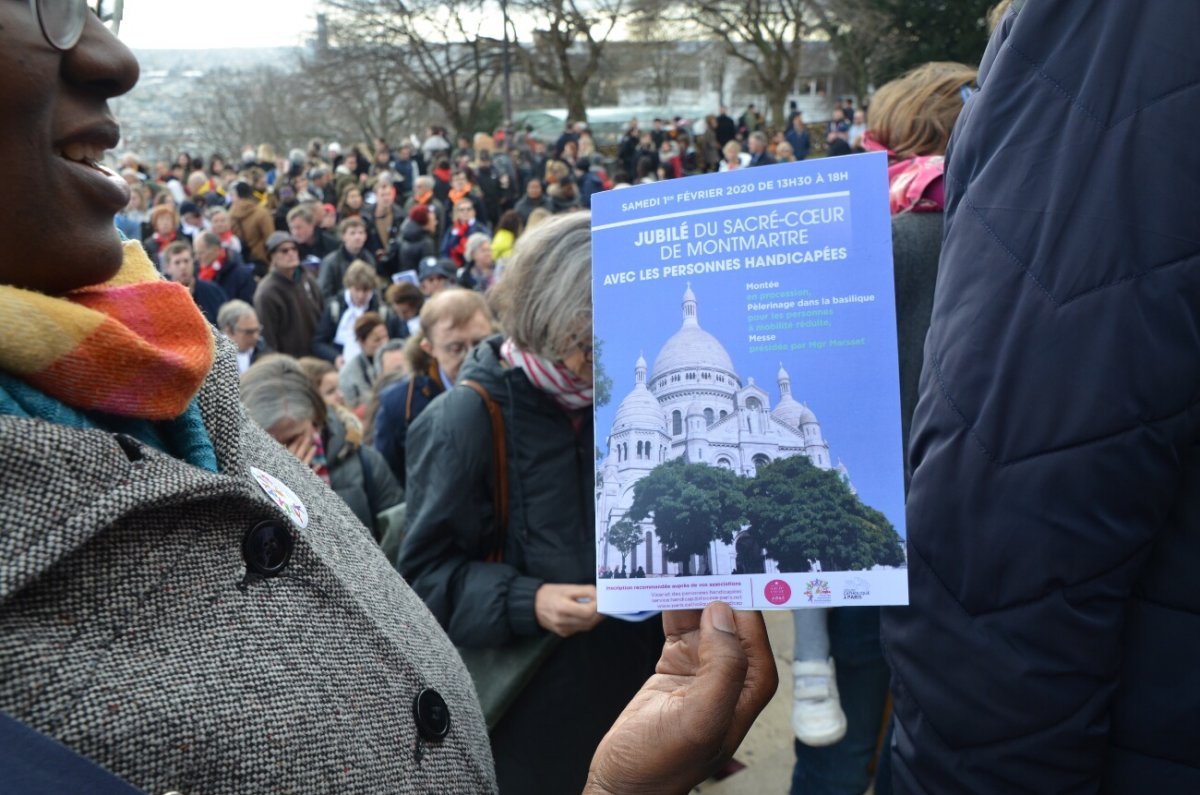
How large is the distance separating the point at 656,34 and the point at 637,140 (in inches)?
634

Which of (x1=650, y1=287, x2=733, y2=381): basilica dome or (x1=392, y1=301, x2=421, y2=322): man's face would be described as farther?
(x1=392, y1=301, x2=421, y2=322): man's face

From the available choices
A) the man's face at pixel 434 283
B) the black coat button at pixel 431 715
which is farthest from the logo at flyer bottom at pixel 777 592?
the man's face at pixel 434 283

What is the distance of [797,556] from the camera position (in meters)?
1.12

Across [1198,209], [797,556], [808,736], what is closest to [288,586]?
Answer: [797,556]

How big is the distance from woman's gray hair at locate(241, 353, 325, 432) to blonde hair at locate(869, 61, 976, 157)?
1935 millimetres

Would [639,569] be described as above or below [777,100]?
below

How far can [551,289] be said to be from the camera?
83.2 inches

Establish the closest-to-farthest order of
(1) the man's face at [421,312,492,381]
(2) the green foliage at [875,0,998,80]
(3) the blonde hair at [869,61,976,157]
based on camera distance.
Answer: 1. (3) the blonde hair at [869,61,976,157]
2. (1) the man's face at [421,312,492,381]
3. (2) the green foliage at [875,0,998,80]

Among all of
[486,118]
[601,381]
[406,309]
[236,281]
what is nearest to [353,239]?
[236,281]

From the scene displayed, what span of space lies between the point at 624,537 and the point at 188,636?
499 millimetres

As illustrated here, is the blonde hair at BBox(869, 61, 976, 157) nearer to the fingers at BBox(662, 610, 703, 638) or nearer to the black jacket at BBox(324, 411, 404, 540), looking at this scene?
the fingers at BBox(662, 610, 703, 638)

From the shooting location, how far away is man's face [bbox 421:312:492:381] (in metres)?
3.71

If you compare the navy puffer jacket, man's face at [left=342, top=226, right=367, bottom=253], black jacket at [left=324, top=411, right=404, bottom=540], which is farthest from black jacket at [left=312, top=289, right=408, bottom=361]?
the navy puffer jacket

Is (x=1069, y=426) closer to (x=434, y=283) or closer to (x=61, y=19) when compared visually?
(x=61, y=19)
